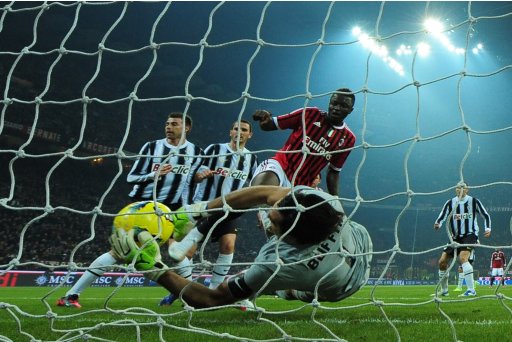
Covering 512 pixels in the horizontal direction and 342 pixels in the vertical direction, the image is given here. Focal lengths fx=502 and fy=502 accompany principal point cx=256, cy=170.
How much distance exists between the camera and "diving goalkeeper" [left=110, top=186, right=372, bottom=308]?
2.54 metres

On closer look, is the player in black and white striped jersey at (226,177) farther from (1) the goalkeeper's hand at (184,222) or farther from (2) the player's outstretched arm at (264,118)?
(1) the goalkeeper's hand at (184,222)

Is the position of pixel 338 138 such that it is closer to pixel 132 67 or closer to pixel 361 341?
pixel 361 341

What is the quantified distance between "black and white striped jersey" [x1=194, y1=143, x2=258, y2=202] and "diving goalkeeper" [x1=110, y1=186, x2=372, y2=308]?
224 cm

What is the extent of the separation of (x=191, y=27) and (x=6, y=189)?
46.4 feet

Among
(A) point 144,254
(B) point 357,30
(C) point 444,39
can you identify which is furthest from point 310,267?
(C) point 444,39

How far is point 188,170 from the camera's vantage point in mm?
5301

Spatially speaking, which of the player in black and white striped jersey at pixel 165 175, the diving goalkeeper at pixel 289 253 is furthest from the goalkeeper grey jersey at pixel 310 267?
the player in black and white striped jersey at pixel 165 175

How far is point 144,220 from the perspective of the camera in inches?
108

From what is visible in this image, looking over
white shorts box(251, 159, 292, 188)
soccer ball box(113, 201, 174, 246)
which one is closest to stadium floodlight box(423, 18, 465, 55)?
white shorts box(251, 159, 292, 188)

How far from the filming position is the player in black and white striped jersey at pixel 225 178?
4863 mm

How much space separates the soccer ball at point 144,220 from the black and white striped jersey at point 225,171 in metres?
2.35

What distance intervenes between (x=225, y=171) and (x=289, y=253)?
2.74 metres

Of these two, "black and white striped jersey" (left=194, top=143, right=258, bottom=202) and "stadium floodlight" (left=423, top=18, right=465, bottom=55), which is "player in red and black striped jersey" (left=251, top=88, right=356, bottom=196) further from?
"stadium floodlight" (left=423, top=18, right=465, bottom=55)

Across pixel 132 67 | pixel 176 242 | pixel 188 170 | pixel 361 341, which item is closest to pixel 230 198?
pixel 176 242
